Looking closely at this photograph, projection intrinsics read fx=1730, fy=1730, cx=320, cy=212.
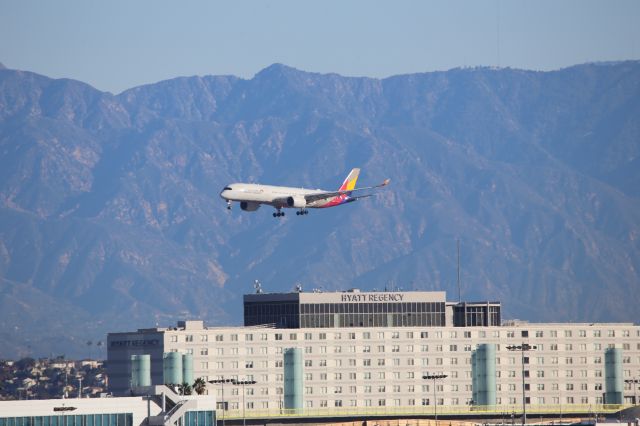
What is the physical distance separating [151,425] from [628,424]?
56276 millimetres

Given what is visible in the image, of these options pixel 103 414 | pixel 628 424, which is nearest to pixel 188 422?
pixel 103 414

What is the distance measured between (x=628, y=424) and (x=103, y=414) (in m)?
59.8

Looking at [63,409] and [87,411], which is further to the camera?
[87,411]

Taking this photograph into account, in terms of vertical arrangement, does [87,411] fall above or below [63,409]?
below

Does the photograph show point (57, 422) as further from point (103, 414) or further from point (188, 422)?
point (188, 422)

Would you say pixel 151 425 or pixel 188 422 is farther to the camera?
pixel 188 422

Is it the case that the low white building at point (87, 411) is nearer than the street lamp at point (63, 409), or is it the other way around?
the low white building at point (87, 411)

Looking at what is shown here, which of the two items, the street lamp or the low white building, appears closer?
the low white building

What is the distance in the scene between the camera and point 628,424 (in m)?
198

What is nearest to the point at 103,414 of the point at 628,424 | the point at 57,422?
the point at 57,422

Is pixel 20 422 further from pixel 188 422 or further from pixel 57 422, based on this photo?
pixel 188 422

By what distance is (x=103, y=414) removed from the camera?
619ft

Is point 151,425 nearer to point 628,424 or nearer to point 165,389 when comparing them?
point 165,389

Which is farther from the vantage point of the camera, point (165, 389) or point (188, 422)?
point (188, 422)
